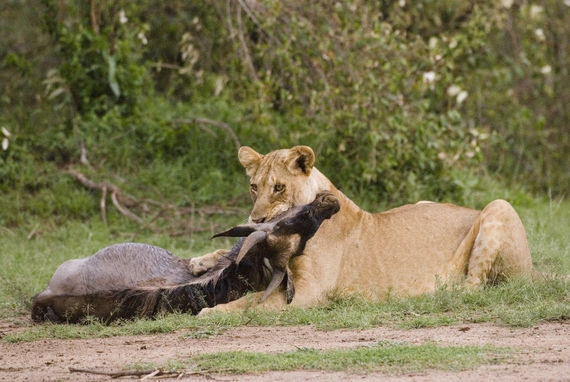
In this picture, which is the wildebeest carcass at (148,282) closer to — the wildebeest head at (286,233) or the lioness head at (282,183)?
the wildebeest head at (286,233)

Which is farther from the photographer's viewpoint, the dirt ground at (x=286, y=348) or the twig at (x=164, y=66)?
the twig at (x=164, y=66)

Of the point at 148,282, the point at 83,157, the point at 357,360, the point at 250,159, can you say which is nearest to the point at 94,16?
the point at 83,157

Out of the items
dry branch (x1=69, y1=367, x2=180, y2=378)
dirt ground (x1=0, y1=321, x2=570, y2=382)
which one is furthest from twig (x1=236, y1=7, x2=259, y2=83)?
dry branch (x1=69, y1=367, x2=180, y2=378)

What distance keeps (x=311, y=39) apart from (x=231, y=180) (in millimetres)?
2120

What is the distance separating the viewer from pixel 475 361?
408 centimetres

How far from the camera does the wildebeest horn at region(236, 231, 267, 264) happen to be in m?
5.21

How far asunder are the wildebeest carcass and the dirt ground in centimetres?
42

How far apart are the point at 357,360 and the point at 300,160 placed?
1.96 meters

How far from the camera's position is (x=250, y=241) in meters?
Result: 5.33

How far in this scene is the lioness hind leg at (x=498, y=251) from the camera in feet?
19.7

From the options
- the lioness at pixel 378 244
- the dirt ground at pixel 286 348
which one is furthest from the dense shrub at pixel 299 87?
the dirt ground at pixel 286 348

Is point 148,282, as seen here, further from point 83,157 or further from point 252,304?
point 83,157

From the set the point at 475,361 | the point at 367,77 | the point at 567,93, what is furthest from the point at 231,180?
the point at 475,361

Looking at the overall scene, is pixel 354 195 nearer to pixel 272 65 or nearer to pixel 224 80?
pixel 272 65
